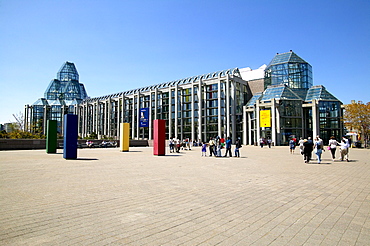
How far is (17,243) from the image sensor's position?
3.59m

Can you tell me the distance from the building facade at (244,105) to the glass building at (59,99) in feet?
95.5

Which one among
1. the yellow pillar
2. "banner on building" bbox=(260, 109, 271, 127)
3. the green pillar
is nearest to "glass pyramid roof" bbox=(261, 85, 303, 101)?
"banner on building" bbox=(260, 109, 271, 127)

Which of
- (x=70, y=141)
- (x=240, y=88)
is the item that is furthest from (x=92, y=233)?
(x=240, y=88)

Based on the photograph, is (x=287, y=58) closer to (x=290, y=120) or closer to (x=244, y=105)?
(x=244, y=105)

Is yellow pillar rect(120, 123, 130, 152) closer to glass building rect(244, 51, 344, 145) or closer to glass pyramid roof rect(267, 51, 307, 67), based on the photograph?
glass building rect(244, 51, 344, 145)

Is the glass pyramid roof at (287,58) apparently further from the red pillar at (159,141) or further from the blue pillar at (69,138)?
the blue pillar at (69,138)

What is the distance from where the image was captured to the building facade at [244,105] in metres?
55.0

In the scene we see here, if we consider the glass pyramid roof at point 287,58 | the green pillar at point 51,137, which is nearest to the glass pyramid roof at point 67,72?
the glass pyramid roof at point 287,58

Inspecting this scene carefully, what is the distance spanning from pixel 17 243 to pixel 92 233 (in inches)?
38.5

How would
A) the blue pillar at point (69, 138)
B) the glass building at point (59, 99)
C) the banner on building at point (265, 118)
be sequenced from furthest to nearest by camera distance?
1. the glass building at point (59, 99)
2. the banner on building at point (265, 118)
3. the blue pillar at point (69, 138)

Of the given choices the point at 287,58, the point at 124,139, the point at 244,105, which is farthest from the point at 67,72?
the point at 124,139

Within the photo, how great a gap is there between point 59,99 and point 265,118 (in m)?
91.8

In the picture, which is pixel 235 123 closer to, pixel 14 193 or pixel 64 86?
pixel 14 193

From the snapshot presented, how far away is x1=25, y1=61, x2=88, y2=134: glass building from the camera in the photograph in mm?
107375
